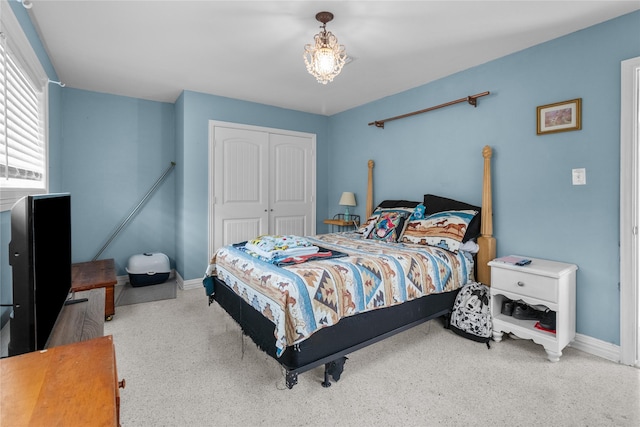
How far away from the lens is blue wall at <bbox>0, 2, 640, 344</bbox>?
2.39m

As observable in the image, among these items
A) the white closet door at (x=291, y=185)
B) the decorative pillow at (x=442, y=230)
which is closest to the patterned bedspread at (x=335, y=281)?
the decorative pillow at (x=442, y=230)

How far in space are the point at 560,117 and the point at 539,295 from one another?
1.42 m

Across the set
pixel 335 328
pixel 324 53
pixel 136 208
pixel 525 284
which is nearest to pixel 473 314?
pixel 525 284

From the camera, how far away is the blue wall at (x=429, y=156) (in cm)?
239

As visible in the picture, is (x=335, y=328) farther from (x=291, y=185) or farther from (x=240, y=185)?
(x=291, y=185)

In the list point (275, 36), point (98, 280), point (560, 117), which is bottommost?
point (98, 280)

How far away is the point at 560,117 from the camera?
2578 millimetres

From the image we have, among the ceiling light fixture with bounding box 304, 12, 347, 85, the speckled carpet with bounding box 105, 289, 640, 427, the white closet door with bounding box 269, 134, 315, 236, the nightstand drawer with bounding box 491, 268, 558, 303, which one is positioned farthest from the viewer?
the white closet door with bounding box 269, 134, 315, 236

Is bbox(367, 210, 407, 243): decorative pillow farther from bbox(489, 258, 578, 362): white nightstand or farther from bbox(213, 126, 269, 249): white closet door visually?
bbox(213, 126, 269, 249): white closet door

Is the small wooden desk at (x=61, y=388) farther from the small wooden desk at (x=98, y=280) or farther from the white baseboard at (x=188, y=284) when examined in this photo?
the white baseboard at (x=188, y=284)

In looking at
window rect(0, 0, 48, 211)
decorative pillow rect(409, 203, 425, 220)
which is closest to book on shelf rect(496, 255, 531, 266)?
decorative pillow rect(409, 203, 425, 220)

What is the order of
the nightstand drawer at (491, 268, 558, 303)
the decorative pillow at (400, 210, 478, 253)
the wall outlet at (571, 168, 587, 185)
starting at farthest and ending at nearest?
the decorative pillow at (400, 210, 478, 253) < the wall outlet at (571, 168, 587, 185) < the nightstand drawer at (491, 268, 558, 303)

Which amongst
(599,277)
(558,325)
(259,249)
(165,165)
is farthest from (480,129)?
(165,165)

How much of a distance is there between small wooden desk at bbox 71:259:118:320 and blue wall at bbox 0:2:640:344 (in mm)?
840
